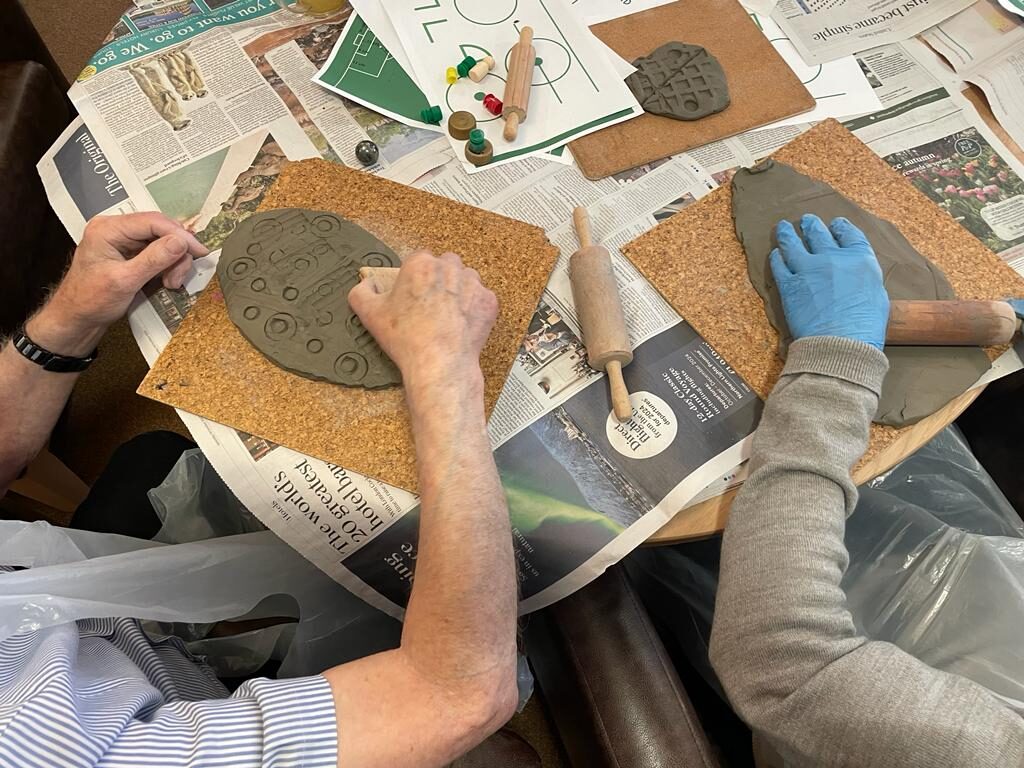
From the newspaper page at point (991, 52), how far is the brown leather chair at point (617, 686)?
0.92 m

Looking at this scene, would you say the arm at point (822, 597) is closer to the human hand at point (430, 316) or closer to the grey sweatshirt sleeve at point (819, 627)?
the grey sweatshirt sleeve at point (819, 627)

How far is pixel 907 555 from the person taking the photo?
862 millimetres

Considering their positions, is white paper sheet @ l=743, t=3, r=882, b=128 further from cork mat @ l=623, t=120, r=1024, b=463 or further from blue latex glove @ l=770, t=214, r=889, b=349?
blue latex glove @ l=770, t=214, r=889, b=349

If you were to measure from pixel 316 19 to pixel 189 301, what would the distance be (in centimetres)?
54

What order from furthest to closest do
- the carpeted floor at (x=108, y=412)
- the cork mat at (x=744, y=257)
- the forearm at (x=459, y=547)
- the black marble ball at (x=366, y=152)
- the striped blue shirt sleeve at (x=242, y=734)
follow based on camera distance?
the carpeted floor at (x=108, y=412) < the black marble ball at (x=366, y=152) < the cork mat at (x=744, y=257) < the forearm at (x=459, y=547) < the striped blue shirt sleeve at (x=242, y=734)

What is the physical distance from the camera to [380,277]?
2.76 feet

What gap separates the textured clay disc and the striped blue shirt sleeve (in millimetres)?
355

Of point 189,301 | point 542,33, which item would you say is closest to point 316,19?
point 542,33

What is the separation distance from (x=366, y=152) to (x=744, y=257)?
1.78 feet

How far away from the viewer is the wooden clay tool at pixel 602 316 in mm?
804

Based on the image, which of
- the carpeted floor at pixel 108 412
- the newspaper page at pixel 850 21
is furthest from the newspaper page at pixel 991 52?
the carpeted floor at pixel 108 412

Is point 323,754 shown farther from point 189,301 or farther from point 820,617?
point 189,301

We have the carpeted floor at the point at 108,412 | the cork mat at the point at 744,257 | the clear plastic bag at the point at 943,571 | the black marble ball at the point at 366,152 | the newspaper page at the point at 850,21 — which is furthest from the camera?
the carpeted floor at the point at 108,412

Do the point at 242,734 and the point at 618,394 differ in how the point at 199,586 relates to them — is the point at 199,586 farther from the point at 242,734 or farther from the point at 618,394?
the point at 618,394
